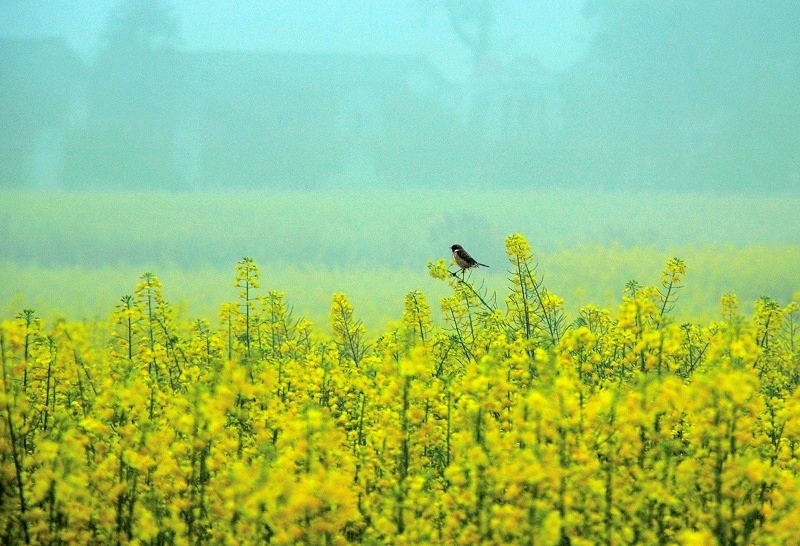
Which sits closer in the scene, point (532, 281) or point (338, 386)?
point (338, 386)

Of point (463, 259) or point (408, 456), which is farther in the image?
point (463, 259)

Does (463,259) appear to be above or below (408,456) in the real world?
above

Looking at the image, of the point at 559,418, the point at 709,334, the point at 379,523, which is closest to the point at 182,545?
the point at 379,523

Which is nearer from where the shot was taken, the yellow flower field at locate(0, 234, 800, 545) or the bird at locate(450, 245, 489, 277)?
the yellow flower field at locate(0, 234, 800, 545)

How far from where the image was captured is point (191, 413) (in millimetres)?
4641

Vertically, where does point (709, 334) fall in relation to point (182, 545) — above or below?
above

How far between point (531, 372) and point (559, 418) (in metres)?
2.47

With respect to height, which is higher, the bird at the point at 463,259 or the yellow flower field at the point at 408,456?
the bird at the point at 463,259

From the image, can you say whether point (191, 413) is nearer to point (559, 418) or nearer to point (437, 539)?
point (437, 539)

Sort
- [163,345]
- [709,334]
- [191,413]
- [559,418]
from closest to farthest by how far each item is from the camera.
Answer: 1. [559,418]
2. [191,413]
3. [163,345]
4. [709,334]

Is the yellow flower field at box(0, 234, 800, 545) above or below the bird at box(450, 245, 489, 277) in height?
below

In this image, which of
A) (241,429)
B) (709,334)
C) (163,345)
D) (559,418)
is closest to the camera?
(559,418)

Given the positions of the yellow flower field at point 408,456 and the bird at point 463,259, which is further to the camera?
the bird at point 463,259

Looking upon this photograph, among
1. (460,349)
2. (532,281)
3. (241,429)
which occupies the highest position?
(532,281)
